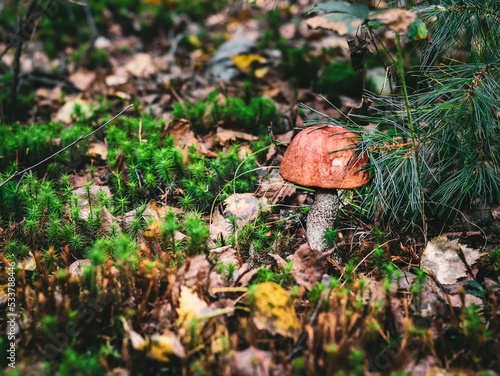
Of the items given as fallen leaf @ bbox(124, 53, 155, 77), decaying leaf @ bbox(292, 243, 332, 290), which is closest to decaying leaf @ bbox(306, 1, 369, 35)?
decaying leaf @ bbox(292, 243, 332, 290)

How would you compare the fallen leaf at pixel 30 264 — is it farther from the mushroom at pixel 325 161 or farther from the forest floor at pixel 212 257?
the mushroom at pixel 325 161

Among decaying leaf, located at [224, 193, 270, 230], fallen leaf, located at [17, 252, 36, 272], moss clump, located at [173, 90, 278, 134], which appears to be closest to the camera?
fallen leaf, located at [17, 252, 36, 272]

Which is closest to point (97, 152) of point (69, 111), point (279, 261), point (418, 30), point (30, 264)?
point (69, 111)

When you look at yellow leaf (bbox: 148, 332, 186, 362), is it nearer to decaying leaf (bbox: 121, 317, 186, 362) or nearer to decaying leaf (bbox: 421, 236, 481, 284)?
decaying leaf (bbox: 121, 317, 186, 362)

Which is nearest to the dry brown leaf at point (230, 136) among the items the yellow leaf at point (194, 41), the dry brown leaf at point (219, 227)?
the dry brown leaf at point (219, 227)

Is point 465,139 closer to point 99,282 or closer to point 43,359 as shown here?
point 99,282

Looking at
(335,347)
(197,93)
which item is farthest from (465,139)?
(197,93)
